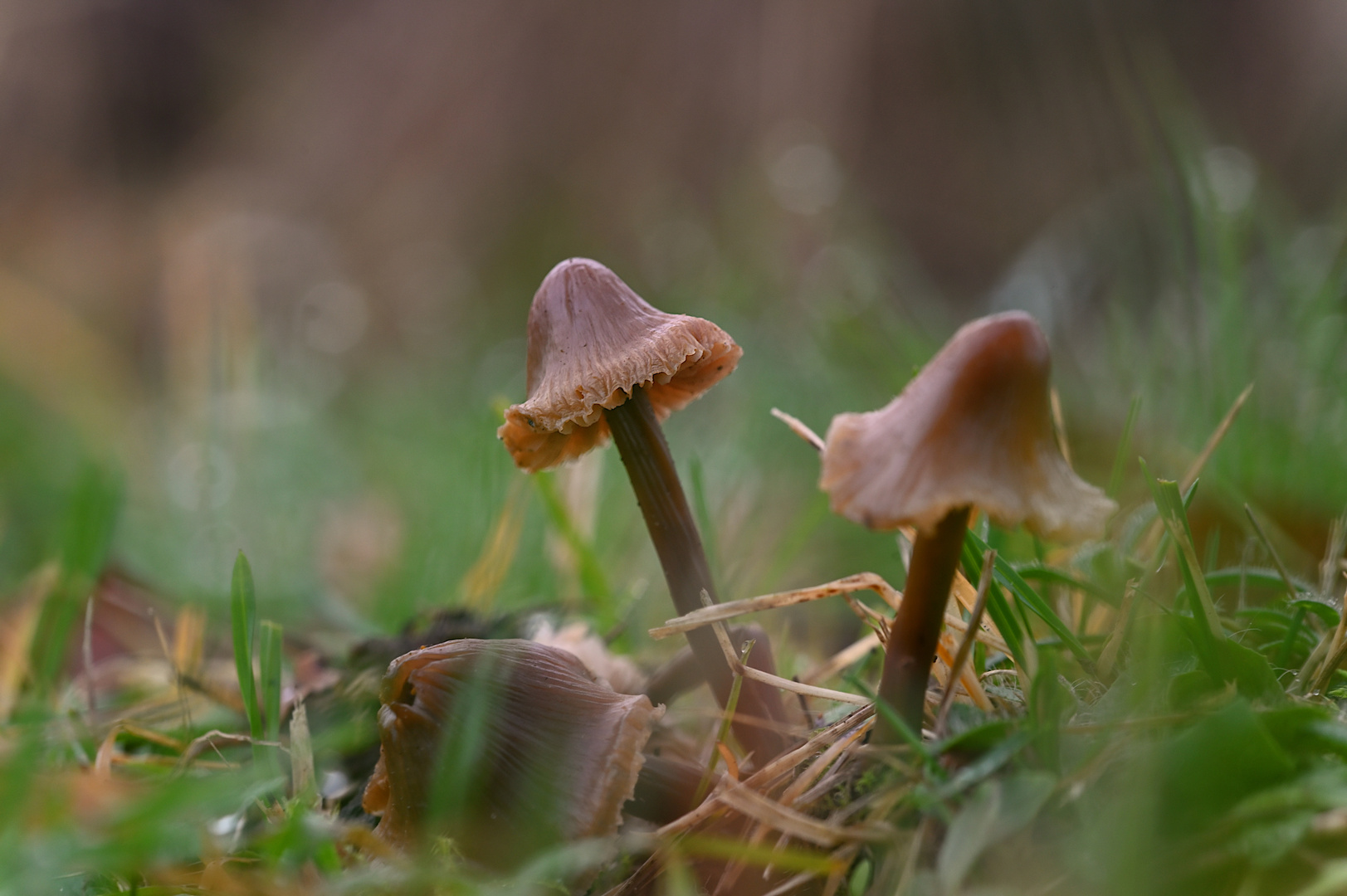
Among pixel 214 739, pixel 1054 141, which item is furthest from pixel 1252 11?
pixel 214 739

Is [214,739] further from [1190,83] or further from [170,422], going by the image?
[1190,83]

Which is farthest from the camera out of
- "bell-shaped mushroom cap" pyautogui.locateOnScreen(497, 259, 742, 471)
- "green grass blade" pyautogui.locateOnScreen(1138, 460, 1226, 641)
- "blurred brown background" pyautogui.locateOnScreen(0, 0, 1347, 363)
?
"blurred brown background" pyautogui.locateOnScreen(0, 0, 1347, 363)

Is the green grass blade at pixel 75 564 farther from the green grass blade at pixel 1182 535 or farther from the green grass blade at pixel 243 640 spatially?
the green grass blade at pixel 1182 535

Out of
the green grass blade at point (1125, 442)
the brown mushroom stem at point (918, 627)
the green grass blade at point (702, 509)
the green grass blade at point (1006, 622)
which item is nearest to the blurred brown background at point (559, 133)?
the green grass blade at point (702, 509)

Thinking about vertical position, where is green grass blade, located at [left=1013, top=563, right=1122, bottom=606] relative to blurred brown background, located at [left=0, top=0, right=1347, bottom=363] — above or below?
below

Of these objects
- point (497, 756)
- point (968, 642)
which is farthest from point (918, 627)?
point (497, 756)

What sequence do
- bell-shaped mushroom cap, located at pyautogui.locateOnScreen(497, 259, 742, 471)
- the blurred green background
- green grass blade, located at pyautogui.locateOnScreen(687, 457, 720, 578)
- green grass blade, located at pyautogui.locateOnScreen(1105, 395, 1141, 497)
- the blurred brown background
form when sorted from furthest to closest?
the blurred brown background, the blurred green background, green grass blade, located at pyautogui.locateOnScreen(687, 457, 720, 578), green grass blade, located at pyautogui.locateOnScreen(1105, 395, 1141, 497), bell-shaped mushroom cap, located at pyautogui.locateOnScreen(497, 259, 742, 471)

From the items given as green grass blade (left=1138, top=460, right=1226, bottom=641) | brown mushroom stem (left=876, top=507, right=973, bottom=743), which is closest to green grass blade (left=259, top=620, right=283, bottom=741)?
brown mushroom stem (left=876, top=507, right=973, bottom=743)

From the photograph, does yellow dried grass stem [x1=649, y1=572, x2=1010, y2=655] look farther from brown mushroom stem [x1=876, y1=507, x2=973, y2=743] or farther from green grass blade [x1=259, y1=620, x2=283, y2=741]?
green grass blade [x1=259, y1=620, x2=283, y2=741]
